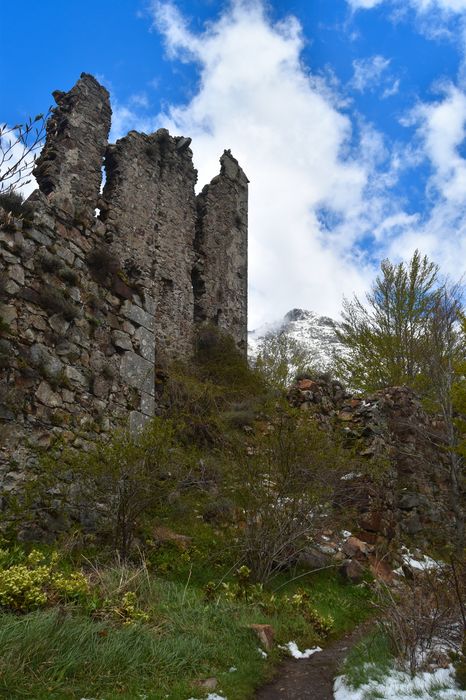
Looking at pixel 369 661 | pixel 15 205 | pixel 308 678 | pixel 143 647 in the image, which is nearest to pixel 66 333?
pixel 15 205

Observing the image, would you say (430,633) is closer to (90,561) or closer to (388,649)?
(388,649)

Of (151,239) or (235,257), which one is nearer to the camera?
(151,239)

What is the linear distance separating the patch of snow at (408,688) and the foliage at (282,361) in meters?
9.59

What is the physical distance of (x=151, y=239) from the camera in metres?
16.2

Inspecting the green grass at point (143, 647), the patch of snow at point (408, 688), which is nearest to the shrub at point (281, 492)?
the green grass at point (143, 647)

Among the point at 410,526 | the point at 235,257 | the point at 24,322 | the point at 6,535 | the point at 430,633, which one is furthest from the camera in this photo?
the point at 235,257

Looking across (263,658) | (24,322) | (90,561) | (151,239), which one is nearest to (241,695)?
(263,658)

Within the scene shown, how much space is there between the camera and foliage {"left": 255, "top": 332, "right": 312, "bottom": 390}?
15.8 metres

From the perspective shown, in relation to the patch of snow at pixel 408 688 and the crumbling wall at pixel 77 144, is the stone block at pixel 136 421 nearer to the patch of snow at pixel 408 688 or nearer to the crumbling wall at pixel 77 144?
the patch of snow at pixel 408 688

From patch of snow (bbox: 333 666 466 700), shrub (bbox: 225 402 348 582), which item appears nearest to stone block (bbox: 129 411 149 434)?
shrub (bbox: 225 402 348 582)

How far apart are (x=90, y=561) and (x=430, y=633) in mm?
3111

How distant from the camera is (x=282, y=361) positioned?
1884cm

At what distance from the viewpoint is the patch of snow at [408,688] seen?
3963mm

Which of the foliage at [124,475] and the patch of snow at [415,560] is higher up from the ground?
the foliage at [124,475]
